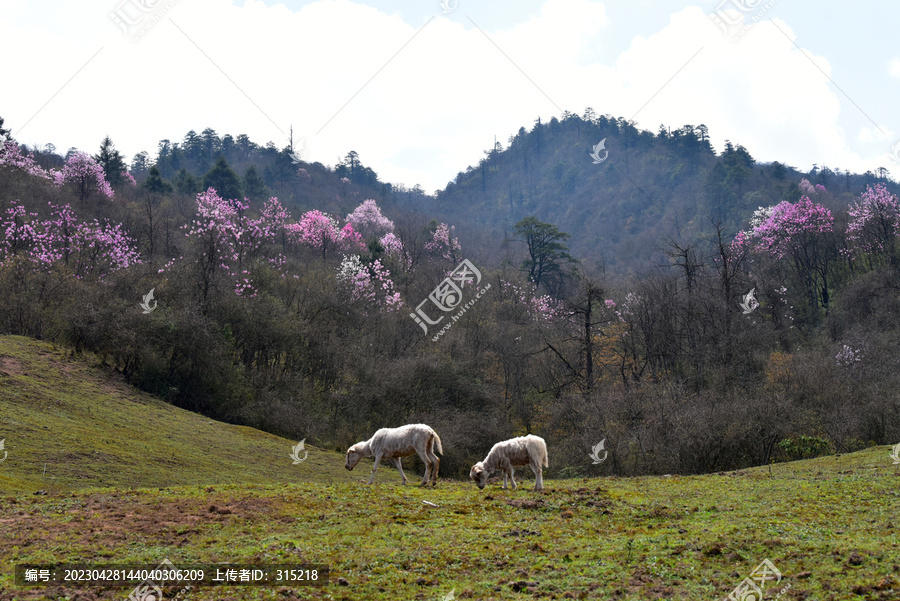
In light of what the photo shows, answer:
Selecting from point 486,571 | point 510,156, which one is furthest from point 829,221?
point 510,156

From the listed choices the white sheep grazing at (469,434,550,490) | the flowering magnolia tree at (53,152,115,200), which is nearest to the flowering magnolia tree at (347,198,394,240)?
the flowering magnolia tree at (53,152,115,200)

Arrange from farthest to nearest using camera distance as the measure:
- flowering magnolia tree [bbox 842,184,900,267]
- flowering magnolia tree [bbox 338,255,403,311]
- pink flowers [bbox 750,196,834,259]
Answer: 1. pink flowers [bbox 750,196,834,259]
2. flowering magnolia tree [bbox 842,184,900,267]
3. flowering magnolia tree [bbox 338,255,403,311]

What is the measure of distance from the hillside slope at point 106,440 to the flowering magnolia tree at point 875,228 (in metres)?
56.1

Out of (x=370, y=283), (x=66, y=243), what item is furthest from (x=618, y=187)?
(x=66, y=243)

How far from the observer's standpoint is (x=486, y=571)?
9648mm

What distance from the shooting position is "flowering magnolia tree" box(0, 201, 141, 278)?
48.8 m

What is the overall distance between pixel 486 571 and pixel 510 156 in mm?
192847

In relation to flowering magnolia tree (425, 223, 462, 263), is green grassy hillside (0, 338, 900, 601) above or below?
below

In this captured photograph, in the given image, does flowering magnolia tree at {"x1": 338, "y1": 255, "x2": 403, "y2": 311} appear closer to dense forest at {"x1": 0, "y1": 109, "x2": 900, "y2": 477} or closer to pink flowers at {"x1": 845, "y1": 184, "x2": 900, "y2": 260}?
dense forest at {"x1": 0, "y1": 109, "x2": 900, "y2": 477}

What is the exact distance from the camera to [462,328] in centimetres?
5328

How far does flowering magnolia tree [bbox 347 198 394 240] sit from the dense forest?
15.3 m

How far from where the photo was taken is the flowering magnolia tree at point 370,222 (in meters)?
104

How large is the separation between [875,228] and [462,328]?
42166 millimetres

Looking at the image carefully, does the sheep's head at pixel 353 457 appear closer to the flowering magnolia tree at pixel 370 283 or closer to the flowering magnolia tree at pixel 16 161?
the flowering magnolia tree at pixel 370 283
